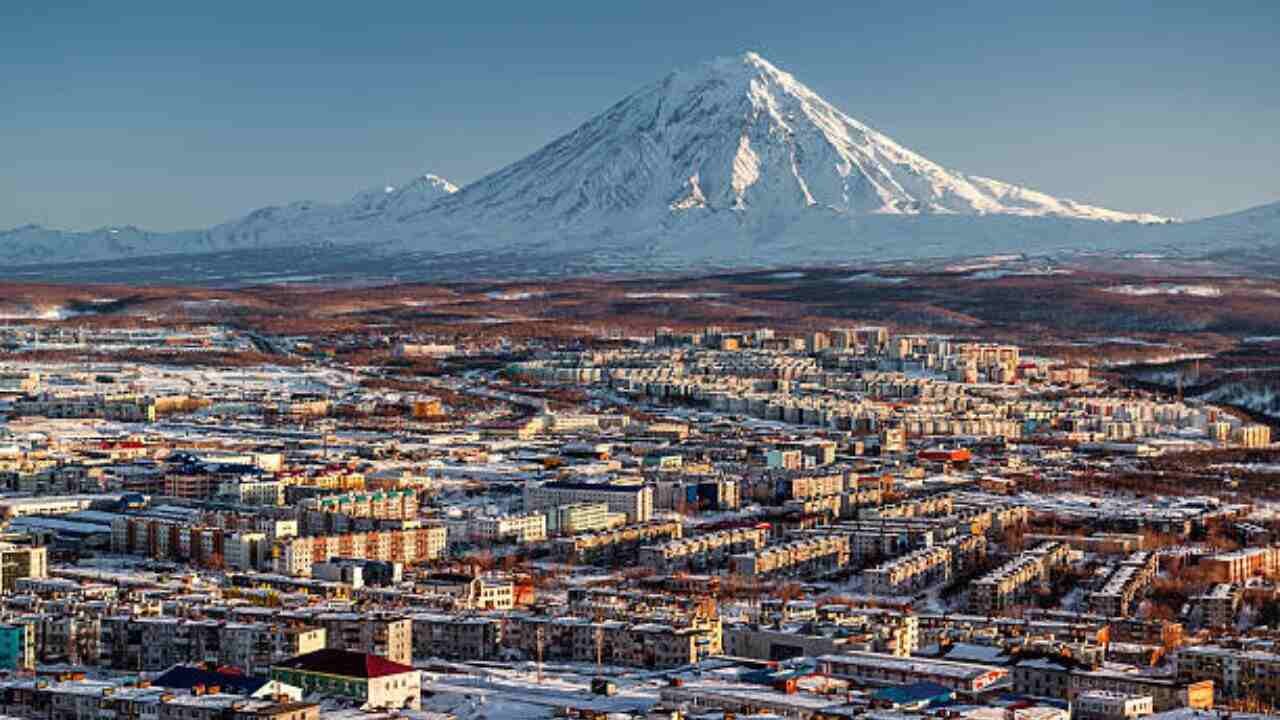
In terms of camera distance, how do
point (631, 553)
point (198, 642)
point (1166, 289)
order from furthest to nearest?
point (1166, 289), point (631, 553), point (198, 642)

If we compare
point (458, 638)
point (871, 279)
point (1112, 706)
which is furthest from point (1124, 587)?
point (871, 279)

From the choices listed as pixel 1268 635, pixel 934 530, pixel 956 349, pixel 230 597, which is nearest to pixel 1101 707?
pixel 1268 635

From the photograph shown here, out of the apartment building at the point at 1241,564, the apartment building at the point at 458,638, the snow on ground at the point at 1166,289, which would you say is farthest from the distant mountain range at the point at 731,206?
the apartment building at the point at 458,638

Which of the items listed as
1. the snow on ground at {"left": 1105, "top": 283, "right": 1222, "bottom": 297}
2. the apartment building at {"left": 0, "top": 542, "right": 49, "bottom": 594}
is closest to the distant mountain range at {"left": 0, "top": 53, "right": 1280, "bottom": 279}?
the snow on ground at {"left": 1105, "top": 283, "right": 1222, "bottom": 297}

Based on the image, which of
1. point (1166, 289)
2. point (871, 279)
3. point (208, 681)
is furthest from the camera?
point (871, 279)

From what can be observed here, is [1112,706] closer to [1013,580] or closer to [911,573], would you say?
[1013,580]

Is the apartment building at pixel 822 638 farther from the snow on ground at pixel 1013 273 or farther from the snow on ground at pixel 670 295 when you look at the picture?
the snow on ground at pixel 1013 273

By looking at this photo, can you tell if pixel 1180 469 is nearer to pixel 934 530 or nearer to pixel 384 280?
pixel 934 530
